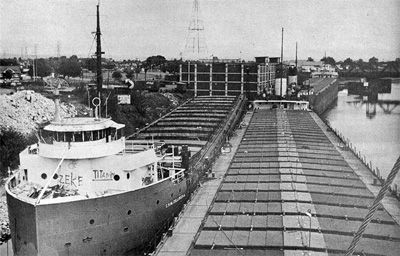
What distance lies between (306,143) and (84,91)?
30.9 m

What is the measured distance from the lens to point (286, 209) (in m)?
18.1

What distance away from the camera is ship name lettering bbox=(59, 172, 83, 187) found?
1817 centimetres

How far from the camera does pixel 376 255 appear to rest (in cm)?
1355

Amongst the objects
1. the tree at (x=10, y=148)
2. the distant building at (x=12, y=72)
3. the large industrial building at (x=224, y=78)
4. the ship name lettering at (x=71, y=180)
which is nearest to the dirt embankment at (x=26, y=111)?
the tree at (x=10, y=148)

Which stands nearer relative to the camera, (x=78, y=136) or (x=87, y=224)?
(x=87, y=224)

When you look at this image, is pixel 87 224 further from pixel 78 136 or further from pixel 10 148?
pixel 10 148

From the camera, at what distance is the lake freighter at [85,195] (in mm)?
15852

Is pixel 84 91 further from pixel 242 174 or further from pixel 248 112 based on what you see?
pixel 242 174

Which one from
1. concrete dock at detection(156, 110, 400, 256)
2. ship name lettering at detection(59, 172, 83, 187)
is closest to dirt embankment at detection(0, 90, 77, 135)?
concrete dock at detection(156, 110, 400, 256)

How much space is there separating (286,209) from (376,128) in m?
34.2

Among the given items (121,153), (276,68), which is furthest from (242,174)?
(276,68)

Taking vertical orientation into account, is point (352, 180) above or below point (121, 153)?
below

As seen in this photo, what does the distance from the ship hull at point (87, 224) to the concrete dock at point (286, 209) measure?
68.0 inches

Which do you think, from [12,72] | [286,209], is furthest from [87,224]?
[12,72]
